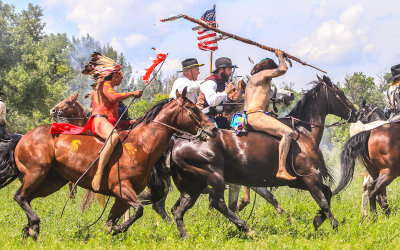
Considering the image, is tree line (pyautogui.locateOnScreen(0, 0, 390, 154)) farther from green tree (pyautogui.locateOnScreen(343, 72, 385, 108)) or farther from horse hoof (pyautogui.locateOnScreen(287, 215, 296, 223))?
horse hoof (pyautogui.locateOnScreen(287, 215, 296, 223))

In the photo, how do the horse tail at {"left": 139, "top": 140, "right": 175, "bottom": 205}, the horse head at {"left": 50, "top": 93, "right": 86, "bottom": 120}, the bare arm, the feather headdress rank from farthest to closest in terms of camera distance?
Answer: the horse head at {"left": 50, "top": 93, "right": 86, "bottom": 120}
the horse tail at {"left": 139, "top": 140, "right": 175, "bottom": 205}
the bare arm
the feather headdress

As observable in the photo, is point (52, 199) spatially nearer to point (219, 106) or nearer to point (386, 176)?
point (219, 106)

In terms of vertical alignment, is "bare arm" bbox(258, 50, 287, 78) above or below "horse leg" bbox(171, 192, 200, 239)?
above

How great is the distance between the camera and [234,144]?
7.90m

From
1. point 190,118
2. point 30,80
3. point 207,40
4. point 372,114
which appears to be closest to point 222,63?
point 207,40

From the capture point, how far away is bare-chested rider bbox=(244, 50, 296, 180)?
7.81 metres

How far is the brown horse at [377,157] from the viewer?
9.38 metres

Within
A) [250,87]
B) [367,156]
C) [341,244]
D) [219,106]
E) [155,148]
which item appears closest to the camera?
[341,244]

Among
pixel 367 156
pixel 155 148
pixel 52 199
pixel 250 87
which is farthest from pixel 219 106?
pixel 52 199

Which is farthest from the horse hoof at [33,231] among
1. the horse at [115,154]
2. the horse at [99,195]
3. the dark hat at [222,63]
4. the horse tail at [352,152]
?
the horse tail at [352,152]

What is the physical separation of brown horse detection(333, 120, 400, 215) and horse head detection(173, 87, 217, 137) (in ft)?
10.9

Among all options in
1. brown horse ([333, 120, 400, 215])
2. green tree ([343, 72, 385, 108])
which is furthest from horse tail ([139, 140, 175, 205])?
green tree ([343, 72, 385, 108])

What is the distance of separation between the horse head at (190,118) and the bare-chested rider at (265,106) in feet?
3.48

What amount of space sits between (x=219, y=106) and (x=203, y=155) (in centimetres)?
143
